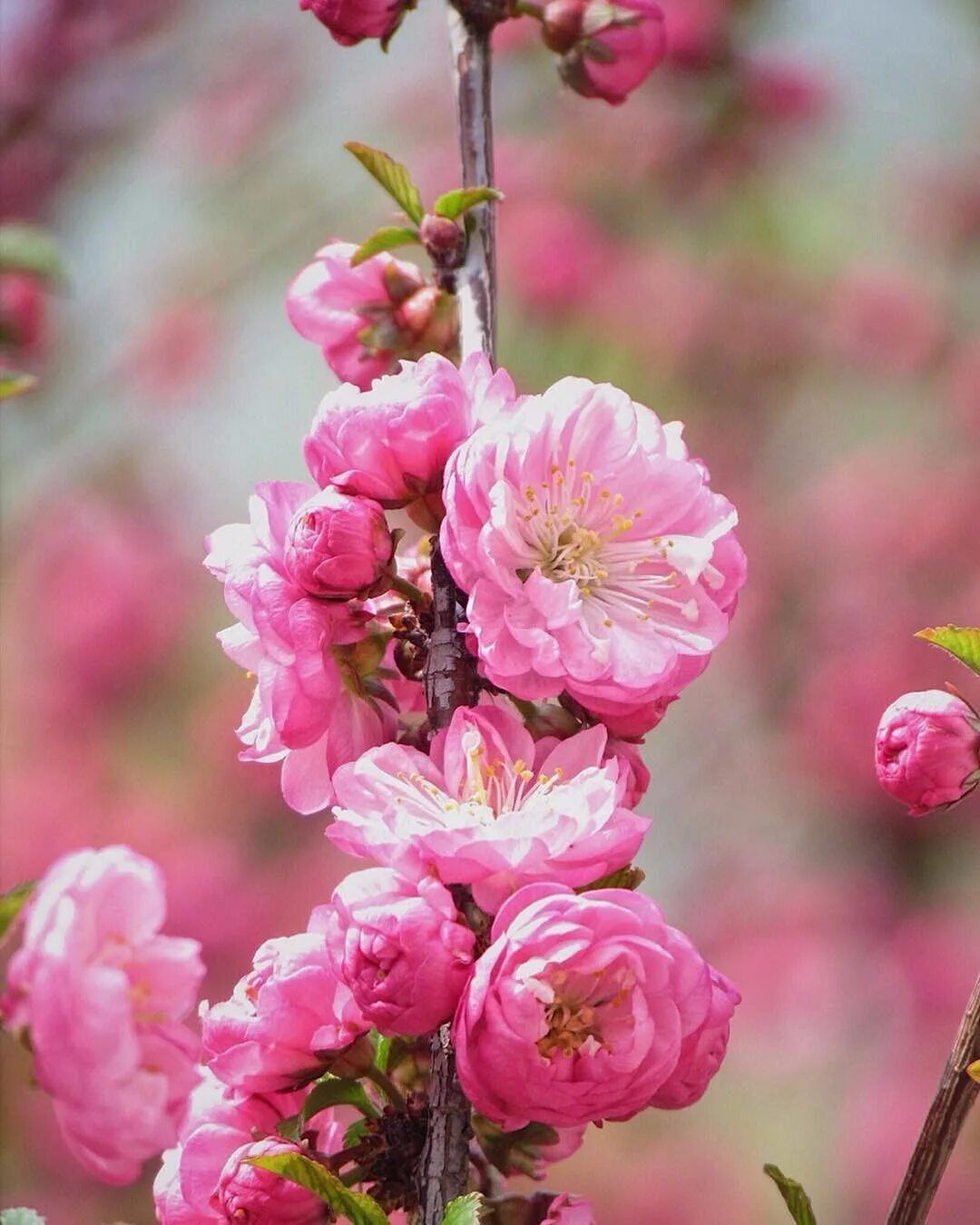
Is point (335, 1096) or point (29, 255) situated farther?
point (29, 255)

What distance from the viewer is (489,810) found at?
42 cm

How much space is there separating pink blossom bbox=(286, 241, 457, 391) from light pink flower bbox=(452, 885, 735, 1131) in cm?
29

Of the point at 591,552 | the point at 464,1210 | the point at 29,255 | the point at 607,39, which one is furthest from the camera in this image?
the point at 29,255

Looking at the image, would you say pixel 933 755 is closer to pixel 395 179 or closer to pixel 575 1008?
pixel 575 1008

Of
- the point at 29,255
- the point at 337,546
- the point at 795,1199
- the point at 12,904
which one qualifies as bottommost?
the point at 795,1199

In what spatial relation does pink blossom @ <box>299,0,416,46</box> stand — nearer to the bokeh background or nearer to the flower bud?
the flower bud

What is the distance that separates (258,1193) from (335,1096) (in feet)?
0.15

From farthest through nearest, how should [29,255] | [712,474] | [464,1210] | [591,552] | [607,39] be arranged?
[712,474] → [29,255] → [607,39] → [591,552] → [464,1210]

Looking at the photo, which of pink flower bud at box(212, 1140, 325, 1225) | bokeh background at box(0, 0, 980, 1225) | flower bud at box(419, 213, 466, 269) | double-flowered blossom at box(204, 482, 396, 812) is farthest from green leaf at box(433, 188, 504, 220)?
bokeh background at box(0, 0, 980, 1225)

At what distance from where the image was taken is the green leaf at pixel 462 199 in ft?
1.73

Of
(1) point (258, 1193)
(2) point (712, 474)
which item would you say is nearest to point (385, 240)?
(1) point (258, 1193)

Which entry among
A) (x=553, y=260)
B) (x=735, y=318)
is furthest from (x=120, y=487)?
(x=735, y=318)

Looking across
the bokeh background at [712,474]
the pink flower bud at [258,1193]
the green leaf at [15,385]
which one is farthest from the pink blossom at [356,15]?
the bokeh background at [712,474]

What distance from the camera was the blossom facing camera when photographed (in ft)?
2.10
